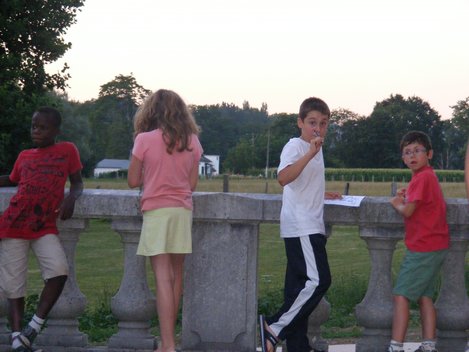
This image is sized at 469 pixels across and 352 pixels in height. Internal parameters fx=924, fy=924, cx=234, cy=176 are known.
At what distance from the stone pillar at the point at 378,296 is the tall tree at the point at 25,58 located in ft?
69.9

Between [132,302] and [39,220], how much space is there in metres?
0.77

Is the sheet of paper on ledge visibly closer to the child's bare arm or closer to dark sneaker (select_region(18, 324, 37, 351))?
the child's bare arm

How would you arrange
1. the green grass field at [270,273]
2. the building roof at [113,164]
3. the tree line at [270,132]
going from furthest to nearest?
the building roof at [113,164] → the tree line at [270,132] → the green grass field at [270,273]

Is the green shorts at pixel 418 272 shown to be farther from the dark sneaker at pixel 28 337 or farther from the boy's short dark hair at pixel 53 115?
the boy's short dark hair at pixel 53 115

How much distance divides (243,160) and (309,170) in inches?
5364

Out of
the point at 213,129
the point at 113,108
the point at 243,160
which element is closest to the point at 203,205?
the point at 113,108

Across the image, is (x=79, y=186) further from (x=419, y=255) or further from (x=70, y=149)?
(x=419, y=255)

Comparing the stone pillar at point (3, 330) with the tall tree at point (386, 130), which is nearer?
the stone pillar at point (3, 330)

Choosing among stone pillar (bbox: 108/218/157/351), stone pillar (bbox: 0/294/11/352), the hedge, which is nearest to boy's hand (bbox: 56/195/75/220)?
stone pillar (bbox: 108/218/157/351)

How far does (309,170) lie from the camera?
5.40 metres

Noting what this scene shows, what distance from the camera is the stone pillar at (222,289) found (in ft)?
18.7

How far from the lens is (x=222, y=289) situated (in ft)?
18.7

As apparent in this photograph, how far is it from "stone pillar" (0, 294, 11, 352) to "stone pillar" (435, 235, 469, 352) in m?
2.71

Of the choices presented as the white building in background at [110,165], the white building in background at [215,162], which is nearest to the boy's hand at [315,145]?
the white building in background at [110,165]
